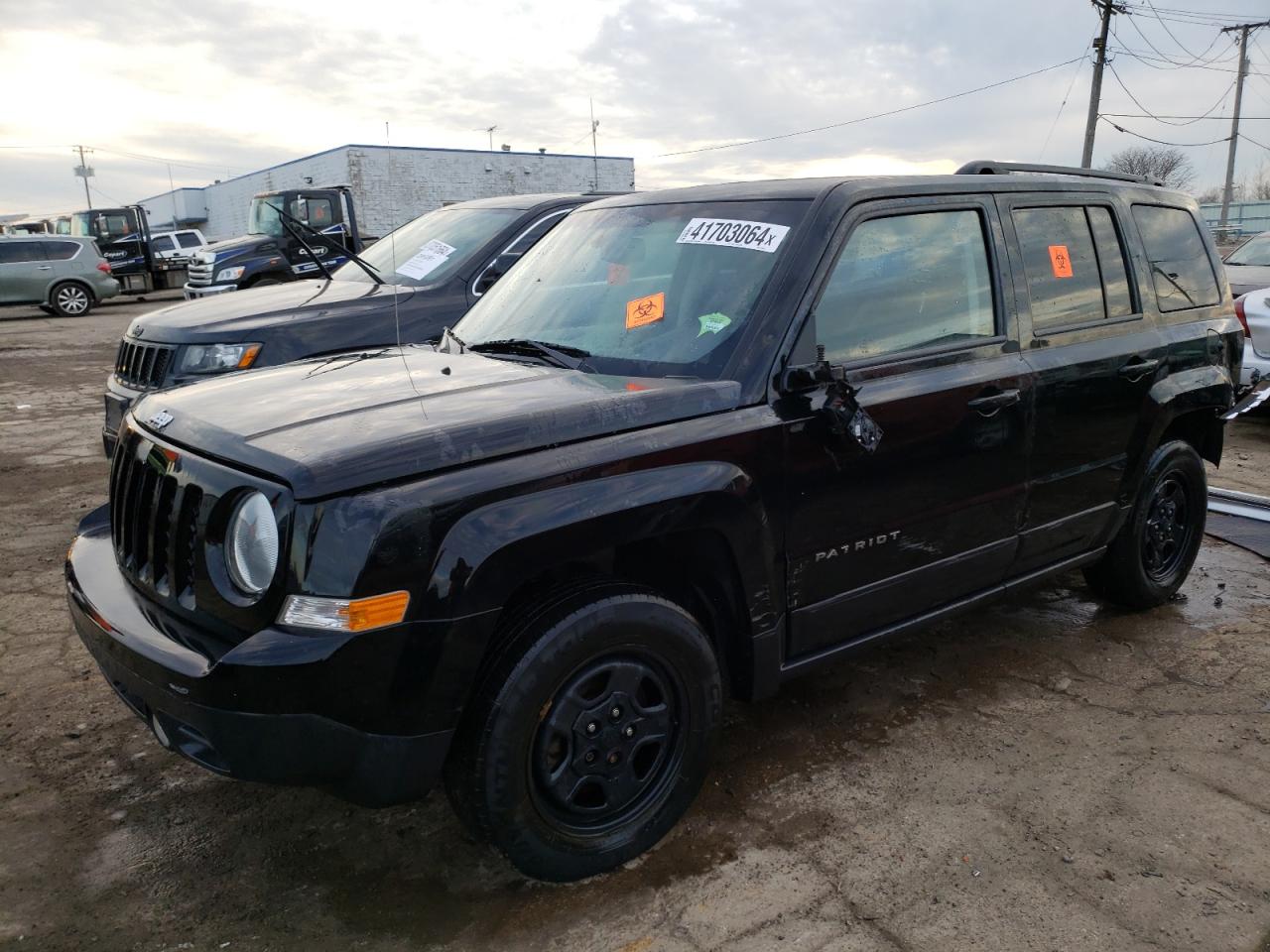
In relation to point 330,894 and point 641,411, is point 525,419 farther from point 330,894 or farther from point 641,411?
point 330,894

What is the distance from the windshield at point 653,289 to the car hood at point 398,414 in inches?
6.4

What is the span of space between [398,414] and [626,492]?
0.65 meters

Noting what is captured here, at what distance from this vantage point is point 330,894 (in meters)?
2.62

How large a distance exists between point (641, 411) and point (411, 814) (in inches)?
58.5

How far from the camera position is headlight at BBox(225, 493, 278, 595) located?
2266 mm

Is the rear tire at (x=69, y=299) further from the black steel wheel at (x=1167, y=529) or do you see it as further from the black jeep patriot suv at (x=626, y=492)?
the black steel wheel at (x=1167, y=529)

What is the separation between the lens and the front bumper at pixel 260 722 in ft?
7.09

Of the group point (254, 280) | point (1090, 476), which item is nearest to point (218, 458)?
point (1090, 476)

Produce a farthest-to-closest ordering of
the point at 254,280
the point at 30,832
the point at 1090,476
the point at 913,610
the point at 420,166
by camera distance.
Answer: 1. the point at 420,166
2. the point at 254,280
3. the point at 1090,476
4. the point at 913,610
5. the point at 30,832

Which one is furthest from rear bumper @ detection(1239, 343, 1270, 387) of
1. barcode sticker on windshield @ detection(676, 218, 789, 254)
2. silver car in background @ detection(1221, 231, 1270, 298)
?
barcode sticker on windshield @ detection(676, 218, 789, 254)

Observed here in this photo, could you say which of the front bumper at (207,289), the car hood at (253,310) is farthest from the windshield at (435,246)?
the front bumper at (207,289)

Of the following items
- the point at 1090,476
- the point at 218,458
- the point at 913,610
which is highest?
the point at 218,458

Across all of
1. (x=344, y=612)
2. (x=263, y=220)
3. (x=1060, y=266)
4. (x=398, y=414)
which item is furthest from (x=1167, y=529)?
(x=263, y=220)

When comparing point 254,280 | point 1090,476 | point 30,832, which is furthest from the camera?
point 254,280
